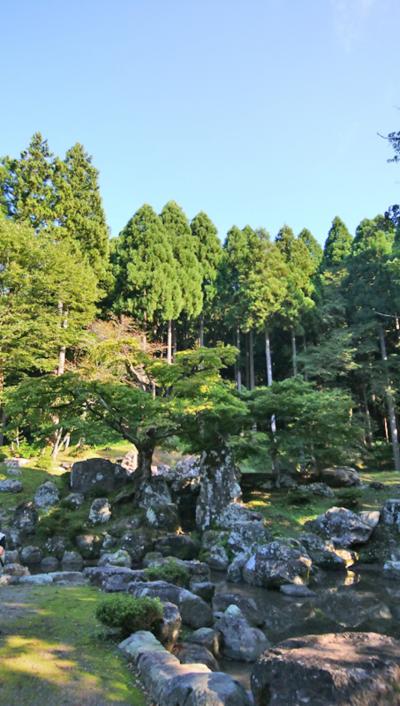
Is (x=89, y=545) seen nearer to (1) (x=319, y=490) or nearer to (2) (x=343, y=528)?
(2) (x=343, y=528)

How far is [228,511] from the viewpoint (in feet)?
42.1

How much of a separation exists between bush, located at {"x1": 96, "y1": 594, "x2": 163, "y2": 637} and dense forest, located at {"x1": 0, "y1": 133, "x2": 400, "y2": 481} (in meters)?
7.20

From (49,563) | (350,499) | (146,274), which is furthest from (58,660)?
(146,274)

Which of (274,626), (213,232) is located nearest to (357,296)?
(213,232)

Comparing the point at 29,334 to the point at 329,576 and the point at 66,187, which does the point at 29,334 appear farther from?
the point at 329,576

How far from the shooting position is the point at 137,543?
11586mm

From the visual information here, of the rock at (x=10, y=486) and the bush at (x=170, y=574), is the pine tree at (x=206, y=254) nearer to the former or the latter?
the rock at (x=10, y=486)

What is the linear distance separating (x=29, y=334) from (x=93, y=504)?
28.9 feet

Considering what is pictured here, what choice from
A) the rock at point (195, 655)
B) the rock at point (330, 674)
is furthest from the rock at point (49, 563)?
the rock at point (330, 674)

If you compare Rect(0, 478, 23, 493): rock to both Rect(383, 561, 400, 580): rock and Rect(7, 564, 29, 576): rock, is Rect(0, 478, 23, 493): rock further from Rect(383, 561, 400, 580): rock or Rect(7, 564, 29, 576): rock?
Rect(383, 561, 400, 580): rock

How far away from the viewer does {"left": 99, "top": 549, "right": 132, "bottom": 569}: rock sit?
10.4 m

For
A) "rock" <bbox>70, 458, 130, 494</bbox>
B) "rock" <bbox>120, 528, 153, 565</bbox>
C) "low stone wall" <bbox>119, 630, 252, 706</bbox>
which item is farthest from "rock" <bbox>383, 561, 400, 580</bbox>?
"rock" <bbox>70, 458, 130, 494</bbox>

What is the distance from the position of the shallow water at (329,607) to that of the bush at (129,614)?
1183mm

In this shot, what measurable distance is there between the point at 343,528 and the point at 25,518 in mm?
8817
